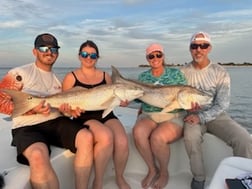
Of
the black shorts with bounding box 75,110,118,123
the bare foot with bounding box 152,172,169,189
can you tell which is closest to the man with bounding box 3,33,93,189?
the black shorts with bounding box 75,110,118,123

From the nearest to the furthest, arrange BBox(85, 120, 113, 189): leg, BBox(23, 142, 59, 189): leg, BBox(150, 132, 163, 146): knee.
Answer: BBox(23, 142, 59, 189): leg
BBox(85, 120, 113, 189): leg
BBox(150, 132, 163, 146): knee

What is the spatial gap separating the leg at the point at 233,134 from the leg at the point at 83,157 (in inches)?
64.5

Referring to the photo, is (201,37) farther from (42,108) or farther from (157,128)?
(42,108)

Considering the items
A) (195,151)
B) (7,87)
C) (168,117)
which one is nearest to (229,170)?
(195,151)

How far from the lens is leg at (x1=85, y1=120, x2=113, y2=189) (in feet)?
10.8

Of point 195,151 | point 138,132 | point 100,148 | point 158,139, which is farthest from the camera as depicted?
point 138,132

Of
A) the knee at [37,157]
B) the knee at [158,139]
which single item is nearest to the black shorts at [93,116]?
the knee at [158,139]

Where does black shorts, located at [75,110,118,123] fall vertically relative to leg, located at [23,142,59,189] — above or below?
above

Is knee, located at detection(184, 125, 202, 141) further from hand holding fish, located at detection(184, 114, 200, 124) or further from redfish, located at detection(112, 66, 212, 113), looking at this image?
redfish, located at detection(112, 66, 212, 113)

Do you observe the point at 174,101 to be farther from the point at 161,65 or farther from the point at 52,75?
the point at 52,75

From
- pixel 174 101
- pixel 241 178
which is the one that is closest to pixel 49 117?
pixel 174 101

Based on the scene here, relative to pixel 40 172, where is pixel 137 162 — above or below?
below

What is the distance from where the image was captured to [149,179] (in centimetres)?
390

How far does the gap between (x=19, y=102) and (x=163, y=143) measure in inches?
66.1
